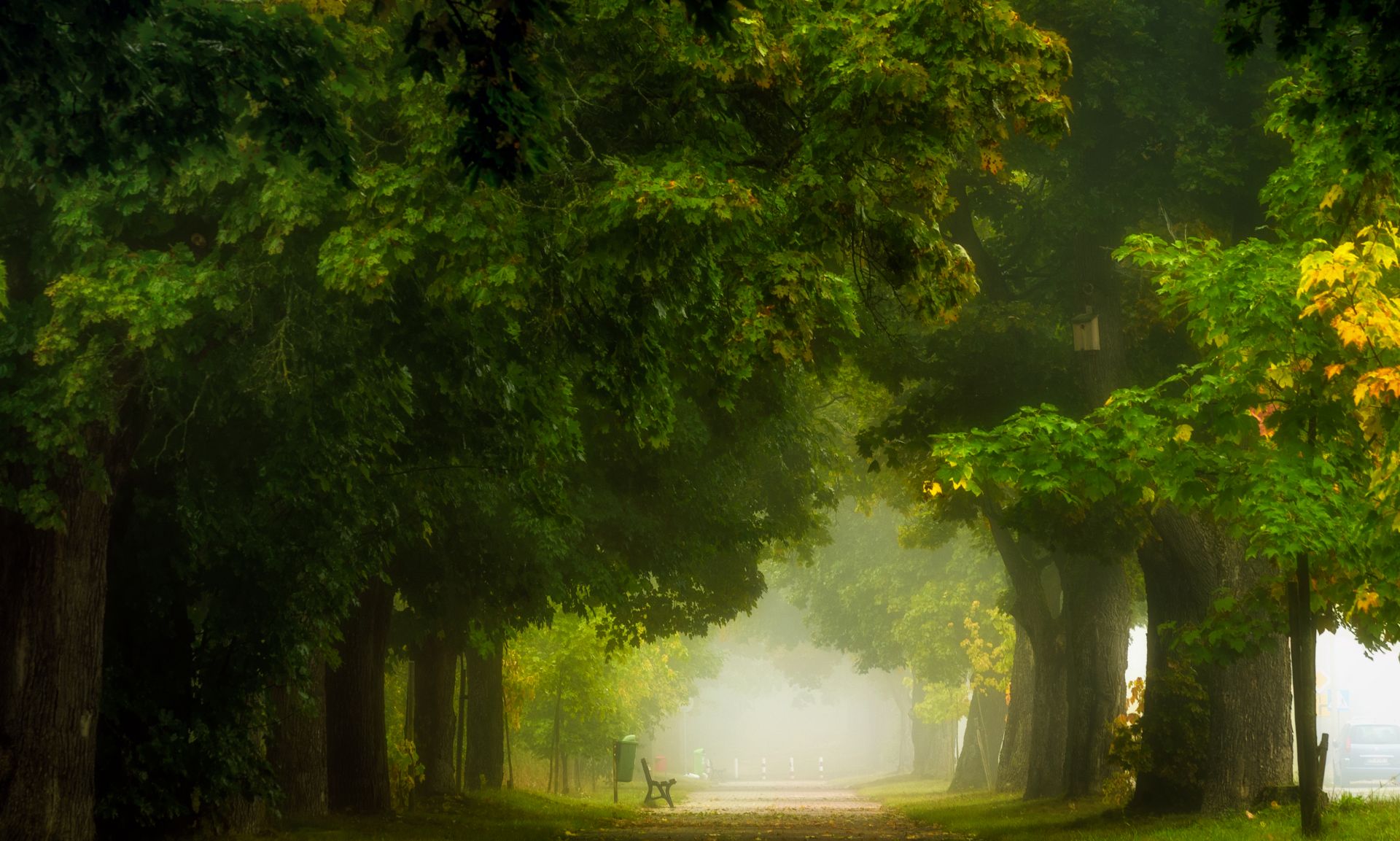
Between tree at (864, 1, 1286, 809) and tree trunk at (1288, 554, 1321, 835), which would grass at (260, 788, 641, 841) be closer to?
tree at (864, 1, 1286, 809)

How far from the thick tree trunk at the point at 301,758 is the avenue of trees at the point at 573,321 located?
0.05 meters

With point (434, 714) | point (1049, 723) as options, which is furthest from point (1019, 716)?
point (434, 714)

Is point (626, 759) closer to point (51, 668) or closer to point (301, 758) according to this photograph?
point (301, 758)

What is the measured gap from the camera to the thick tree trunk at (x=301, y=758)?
686 inches

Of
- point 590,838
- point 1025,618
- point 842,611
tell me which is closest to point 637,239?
point 590,838

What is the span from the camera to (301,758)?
17828 mm

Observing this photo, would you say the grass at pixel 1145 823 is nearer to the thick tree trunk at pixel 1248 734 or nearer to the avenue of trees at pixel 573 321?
the thick tree trunk at pixel 1248 734

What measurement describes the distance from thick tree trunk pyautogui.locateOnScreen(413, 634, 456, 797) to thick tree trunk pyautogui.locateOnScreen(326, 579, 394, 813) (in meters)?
4.36

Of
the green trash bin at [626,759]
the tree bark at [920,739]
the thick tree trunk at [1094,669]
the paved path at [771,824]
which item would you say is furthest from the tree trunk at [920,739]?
the thick tree trunk at [1094,669]

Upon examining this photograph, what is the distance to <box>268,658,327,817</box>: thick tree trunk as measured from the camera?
1743 centimetres

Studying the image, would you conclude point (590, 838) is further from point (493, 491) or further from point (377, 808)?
point (493, 491)

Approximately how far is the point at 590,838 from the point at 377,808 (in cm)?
280

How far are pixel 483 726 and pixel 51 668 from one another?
17752mm

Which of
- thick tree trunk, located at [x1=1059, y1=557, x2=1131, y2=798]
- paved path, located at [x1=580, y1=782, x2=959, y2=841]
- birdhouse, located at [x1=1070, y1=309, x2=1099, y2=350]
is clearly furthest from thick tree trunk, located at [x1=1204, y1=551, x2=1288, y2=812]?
thick tree trunk, located at [x1=1059, y1=557, x2=1131, y2=798]
